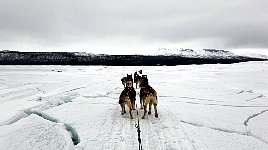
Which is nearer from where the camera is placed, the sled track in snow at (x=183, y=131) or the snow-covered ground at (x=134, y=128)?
the sled track in snow at (x=183, y=131)

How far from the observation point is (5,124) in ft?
20.6

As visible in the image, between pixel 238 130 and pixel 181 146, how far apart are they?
1.65 meters

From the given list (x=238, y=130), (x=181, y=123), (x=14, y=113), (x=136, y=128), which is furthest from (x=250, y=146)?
(x=14, y=113)

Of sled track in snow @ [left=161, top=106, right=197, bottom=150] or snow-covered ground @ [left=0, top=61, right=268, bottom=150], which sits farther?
snow-covered ground @ [left=0, top=61, right=268, bottom=150]

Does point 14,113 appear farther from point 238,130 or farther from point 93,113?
point 238,130

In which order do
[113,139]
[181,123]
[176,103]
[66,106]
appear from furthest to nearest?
1. [176,103]
2. [66,106]
3. [181,123]
4. [113,139]

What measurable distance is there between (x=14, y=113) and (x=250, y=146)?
572cm

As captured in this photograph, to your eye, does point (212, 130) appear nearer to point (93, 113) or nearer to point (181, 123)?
point (181, 123)

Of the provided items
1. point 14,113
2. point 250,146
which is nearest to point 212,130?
point 250,146

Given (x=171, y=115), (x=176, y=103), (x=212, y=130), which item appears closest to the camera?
(x=212, y=130)

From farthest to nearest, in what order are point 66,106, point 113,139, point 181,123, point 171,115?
point 66,106
point 171,115
point 181,123
point 113,139

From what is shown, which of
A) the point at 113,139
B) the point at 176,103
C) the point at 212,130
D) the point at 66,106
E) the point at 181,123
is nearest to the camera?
the point at 113,139

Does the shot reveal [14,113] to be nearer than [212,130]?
No

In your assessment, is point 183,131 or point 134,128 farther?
point 134,128
